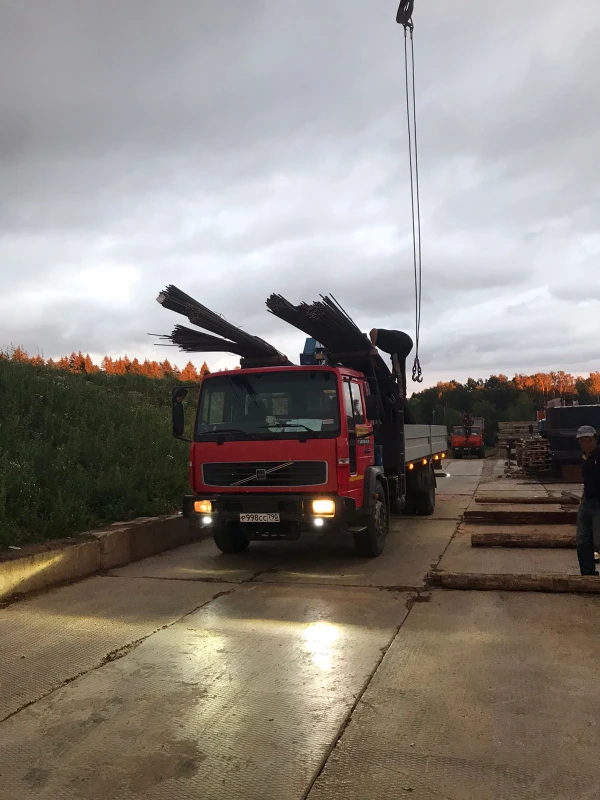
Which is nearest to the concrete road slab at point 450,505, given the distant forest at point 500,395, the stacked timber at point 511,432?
the stacked timber at point 511,432

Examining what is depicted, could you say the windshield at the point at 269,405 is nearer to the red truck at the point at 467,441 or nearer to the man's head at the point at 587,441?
the man's head at the point at 587,441

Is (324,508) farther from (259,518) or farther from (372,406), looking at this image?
(372,406)

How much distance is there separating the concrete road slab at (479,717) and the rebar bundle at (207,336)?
444 centimetres

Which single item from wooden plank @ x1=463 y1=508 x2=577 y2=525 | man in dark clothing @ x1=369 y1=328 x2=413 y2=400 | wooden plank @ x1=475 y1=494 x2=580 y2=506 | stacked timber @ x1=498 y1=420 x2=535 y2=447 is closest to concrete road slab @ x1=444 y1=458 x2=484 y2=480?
stacked timber @ x1=498 y1=420 x2=535 y2=447

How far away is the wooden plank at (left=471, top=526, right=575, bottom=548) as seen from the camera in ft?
28.3

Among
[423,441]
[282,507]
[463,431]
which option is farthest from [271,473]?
[463,431]

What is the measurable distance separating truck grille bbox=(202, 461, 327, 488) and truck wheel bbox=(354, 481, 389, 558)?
1158 millimetres

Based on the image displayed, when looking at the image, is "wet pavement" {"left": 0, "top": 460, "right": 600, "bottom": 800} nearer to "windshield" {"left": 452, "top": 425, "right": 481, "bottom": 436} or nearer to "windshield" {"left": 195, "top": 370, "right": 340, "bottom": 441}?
"windshield" {"left": 195, "top": 370, "right": 340, "bottom": 441}

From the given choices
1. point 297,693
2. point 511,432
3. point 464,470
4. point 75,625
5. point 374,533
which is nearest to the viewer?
point 297,693

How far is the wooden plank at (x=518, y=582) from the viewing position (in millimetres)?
6227

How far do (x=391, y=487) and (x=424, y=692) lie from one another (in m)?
5.44

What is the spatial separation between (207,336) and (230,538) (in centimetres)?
286

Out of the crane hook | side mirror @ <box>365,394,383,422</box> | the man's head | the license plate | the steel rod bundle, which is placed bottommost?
the license plate

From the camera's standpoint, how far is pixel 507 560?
817 cm
